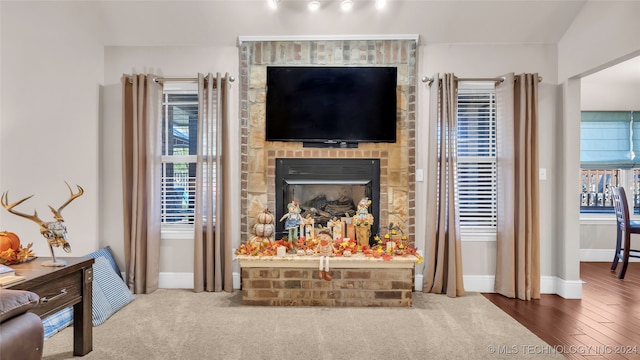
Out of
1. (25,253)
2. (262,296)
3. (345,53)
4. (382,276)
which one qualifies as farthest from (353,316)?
(345,53)

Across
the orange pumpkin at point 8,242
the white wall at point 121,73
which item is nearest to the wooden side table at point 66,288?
the orange pumpkin at point 8,242

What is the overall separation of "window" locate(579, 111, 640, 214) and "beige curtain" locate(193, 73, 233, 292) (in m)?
5.12

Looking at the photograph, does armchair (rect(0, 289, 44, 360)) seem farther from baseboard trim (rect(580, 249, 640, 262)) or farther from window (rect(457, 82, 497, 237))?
baseboard trim (rect(580, 249, 640, 262))

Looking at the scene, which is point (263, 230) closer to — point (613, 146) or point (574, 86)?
point (574, 86)

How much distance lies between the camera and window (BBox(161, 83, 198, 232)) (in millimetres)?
3605

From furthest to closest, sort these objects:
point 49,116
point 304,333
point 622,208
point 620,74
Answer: point 620,74 → point 622,208 → point 49,116 → point 304,333

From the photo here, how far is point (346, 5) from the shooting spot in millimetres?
3168

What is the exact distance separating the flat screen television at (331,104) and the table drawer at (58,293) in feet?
6.42

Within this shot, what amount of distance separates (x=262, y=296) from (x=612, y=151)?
5.42 metres

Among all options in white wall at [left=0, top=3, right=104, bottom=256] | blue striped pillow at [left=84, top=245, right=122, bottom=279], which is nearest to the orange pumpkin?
white wall at [left=0, top=3, right=104, bottom=256]

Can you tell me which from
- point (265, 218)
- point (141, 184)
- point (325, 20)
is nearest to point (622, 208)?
point (325, 20)

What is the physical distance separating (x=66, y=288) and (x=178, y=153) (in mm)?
1868

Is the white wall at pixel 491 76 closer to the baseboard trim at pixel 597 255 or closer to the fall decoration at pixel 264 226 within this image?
the fall decoration at pixel 264 226

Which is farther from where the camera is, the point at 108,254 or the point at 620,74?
the point at 620,74
